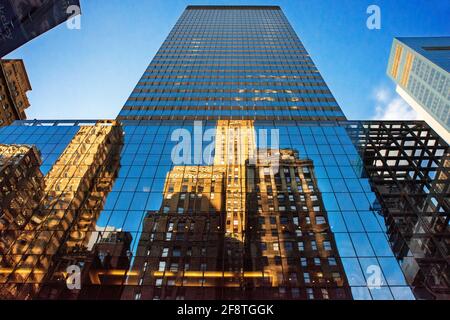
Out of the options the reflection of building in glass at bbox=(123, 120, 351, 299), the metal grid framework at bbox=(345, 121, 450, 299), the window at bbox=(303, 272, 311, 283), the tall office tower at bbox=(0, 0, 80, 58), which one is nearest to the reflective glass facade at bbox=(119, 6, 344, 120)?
the metal grid framework at bbox=(345, 121, 450, 299)

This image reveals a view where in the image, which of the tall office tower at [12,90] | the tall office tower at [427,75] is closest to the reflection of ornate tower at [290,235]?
the tall office tower at [12,90]

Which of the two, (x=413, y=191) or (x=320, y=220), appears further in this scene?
(x=413, y=191)

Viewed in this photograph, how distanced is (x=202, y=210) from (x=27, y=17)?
2148 cm

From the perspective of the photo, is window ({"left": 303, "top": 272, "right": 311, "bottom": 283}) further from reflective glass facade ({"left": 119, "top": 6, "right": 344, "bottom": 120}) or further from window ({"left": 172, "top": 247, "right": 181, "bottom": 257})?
reflective glass facade ({"left": 119, "top": 6, "right": 344, "bottom": 120})

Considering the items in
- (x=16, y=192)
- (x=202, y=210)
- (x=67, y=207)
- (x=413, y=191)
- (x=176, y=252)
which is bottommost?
(x=413, y=191)

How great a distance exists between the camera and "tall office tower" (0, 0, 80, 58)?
74.7 ft

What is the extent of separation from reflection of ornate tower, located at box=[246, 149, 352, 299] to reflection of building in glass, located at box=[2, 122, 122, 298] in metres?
13.6

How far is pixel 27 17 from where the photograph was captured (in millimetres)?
25828

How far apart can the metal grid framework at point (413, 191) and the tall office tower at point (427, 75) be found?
50.9 m

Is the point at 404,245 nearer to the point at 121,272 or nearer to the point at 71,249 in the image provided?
the point at 121,272

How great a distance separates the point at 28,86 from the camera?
8038 cm

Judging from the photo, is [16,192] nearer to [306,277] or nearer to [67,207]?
[67,207]

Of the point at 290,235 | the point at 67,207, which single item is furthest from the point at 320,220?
the point at 67,207
